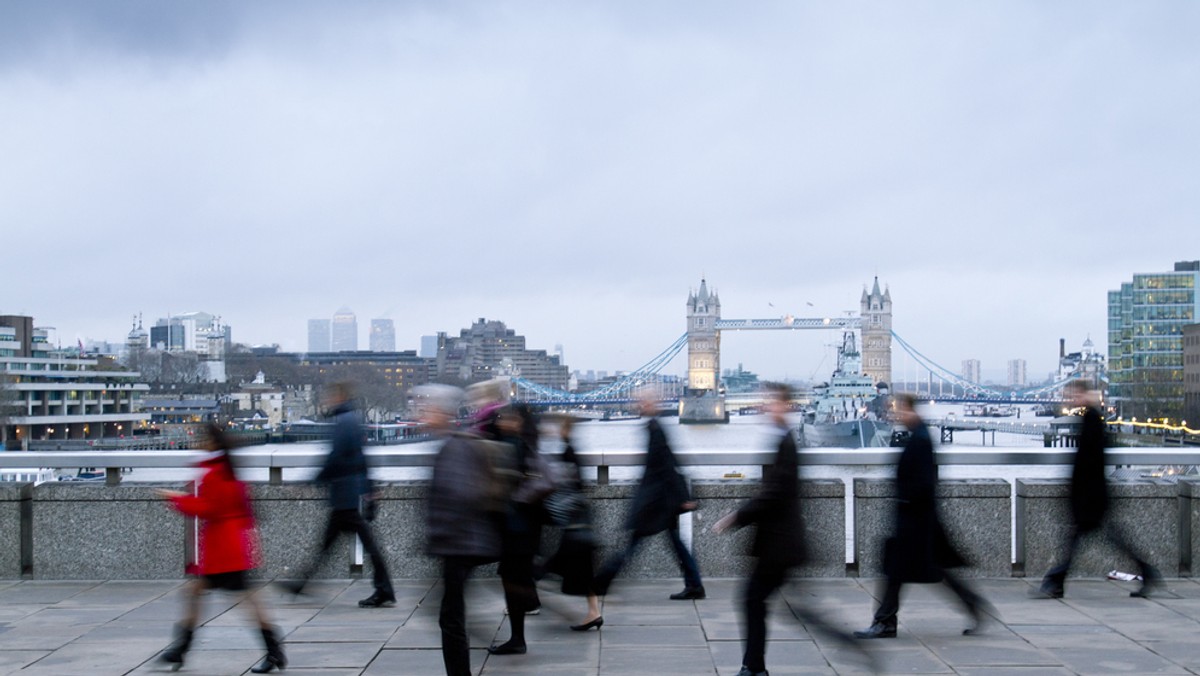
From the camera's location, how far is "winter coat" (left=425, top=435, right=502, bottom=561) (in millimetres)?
6066

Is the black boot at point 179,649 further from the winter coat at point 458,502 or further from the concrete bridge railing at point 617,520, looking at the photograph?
the concrete bridge railing at point 617,520

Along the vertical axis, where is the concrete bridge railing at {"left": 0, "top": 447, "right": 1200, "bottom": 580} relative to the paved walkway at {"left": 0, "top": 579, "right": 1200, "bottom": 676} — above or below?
above

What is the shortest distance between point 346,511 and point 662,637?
2.35m

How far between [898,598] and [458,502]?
Answer: 3193 millimetres

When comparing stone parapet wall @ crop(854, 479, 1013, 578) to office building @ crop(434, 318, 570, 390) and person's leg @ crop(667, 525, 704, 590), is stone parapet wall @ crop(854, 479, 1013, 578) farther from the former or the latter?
office building @ crop(434, 318, 570, 390)

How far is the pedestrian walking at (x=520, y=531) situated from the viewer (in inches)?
297

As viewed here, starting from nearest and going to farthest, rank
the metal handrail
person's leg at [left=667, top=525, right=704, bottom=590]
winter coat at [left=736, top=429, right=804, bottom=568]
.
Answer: winter coat at [left=736, top=429, right=804, bottom=568] < person's leg at [left=667, top=525, right=704, bottom=590] < the metal handrail

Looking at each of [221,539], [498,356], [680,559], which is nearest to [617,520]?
[680,559]

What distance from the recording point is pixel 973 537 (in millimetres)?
9891

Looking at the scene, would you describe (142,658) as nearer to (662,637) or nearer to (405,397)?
(662,637)

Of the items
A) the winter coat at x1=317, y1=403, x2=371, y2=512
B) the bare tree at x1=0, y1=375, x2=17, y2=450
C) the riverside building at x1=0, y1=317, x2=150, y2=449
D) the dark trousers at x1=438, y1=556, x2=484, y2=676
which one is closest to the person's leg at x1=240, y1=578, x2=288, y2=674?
the dark trousers at x1=438, y1=556, x2=484, y2=676

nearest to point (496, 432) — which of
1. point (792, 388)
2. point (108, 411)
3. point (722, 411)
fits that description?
point (792, 388)

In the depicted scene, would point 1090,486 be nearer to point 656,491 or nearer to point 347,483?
point 656,491

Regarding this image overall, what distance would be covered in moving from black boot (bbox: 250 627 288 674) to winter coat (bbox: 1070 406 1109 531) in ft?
17.3
